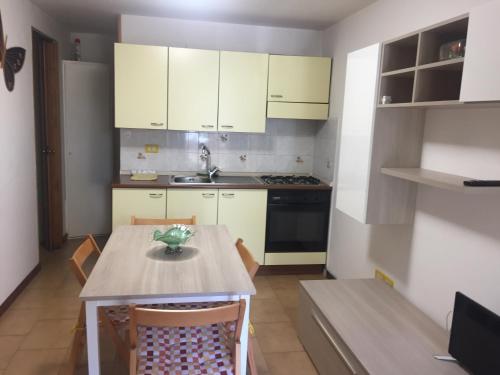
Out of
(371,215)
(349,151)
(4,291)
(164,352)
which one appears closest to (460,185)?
(371,215)

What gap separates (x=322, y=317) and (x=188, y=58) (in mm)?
2572

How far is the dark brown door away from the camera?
4.25m

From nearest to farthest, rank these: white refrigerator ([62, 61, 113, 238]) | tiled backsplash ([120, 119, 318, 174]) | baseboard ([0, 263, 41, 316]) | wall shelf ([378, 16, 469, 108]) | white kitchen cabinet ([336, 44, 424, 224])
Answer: wall shelf ([378, 16, 469, 108]), white kitchen cabinet ([336, 44, 424, 224]), baseboard ([0, 263, 41, 316]), tiled backsplash ([120, 119, 318, 174]), white refrigerator ([62, 61, 113, 238])

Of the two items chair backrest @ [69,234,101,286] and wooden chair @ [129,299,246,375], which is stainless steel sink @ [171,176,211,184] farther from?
wooden chair @ [129,299,246,375]

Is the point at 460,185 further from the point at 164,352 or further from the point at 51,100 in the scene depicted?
the point at 51,100

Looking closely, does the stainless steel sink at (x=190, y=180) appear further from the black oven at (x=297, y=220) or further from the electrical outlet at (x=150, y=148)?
the black oven at (x=297, y=220)

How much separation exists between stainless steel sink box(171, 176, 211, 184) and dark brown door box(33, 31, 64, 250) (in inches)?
55.6

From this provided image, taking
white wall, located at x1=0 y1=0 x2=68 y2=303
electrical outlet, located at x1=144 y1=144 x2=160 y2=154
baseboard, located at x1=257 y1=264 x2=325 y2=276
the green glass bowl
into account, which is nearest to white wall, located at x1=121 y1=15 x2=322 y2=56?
white wall, located at x1=0 y1=0 x2=68 y2=303

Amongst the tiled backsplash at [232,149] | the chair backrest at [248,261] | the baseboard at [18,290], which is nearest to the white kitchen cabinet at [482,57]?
the chair backrest at [248,261]

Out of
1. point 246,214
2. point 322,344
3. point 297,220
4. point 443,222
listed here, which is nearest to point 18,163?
point 246,214

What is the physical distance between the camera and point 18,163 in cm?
334

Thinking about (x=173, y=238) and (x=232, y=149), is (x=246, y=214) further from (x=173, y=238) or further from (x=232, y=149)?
(x=173, y=238)

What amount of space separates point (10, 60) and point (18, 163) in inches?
31.6

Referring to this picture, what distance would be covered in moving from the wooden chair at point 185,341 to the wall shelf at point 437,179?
108 centimetres
